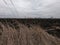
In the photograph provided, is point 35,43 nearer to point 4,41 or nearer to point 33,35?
point 33,35

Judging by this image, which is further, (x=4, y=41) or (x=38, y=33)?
(x=38, y=33)

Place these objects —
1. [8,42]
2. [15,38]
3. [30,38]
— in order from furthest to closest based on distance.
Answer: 1. [30,38]
2. [15,38]
3. [8,42]

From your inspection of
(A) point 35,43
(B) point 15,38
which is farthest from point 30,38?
(B) point 15,38

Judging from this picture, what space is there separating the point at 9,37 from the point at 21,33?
0.61 m

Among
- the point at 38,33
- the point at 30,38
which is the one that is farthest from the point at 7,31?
the point at 38,33

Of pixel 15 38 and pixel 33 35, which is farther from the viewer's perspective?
pixel 33 35

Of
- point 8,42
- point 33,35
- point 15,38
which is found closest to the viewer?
point 8,42

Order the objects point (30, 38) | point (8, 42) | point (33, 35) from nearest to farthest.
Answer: point (8, 42) < point (30, 38) < point (33, 35)

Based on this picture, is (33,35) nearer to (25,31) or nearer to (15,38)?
(25,31)

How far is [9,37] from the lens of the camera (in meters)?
6.77

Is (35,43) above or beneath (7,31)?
beneath

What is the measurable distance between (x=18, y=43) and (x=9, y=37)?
36 cm

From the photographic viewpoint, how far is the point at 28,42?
7.09m

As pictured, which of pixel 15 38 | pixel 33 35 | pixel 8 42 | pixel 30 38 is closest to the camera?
pixel 8 42
